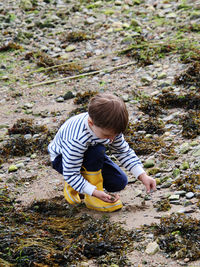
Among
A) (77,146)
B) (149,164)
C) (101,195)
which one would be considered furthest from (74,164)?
(149,164)

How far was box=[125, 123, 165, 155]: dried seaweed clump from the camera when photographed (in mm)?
5430

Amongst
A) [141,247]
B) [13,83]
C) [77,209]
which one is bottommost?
[13,83]

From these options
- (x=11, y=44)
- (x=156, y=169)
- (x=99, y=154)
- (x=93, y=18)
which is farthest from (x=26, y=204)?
(x=93, y=18)

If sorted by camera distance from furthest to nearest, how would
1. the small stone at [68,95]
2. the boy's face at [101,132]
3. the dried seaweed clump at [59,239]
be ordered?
the small stone at [68,95] → the boy's face at [101,132] → the dried seaweed clump at [59,239]

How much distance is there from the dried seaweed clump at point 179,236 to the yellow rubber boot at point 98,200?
0.60m

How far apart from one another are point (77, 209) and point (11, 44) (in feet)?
19.0

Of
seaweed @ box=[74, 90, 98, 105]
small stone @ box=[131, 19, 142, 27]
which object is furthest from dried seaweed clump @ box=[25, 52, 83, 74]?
small stone @ box=[131, 19, 142, 27]

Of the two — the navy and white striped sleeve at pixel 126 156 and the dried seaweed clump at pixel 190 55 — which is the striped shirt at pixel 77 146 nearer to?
the navy and white striped sleeve at pixel 126 156

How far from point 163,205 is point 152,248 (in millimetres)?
767

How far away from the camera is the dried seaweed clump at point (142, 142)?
17.8 feet

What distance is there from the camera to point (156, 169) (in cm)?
495

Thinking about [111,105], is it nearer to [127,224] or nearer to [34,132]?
[127,224]

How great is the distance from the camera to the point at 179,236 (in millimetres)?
3570

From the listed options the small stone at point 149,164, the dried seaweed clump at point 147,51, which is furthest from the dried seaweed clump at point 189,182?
the dried seaweed clump at point 147,51
